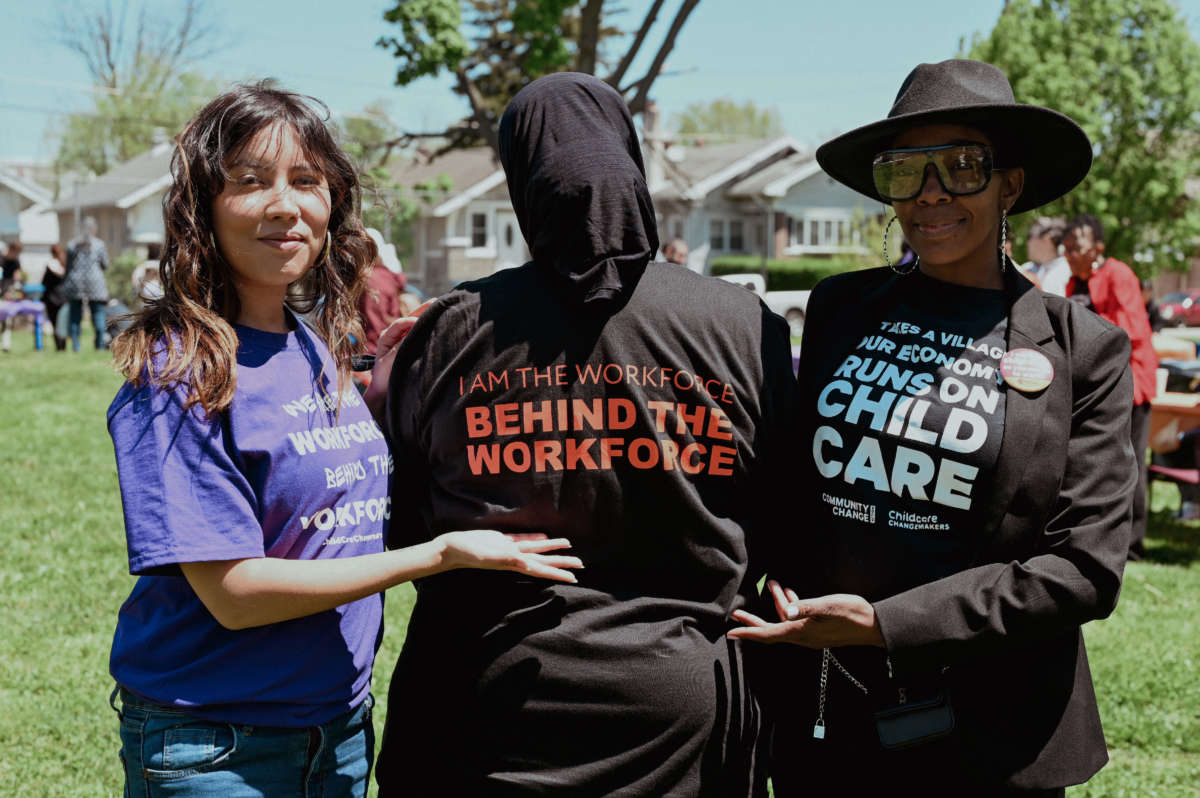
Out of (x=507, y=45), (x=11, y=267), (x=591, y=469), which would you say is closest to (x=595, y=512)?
(x=591, y=469)

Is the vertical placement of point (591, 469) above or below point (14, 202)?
below

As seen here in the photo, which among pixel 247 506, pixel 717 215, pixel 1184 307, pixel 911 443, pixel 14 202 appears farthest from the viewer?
pixel 14 202

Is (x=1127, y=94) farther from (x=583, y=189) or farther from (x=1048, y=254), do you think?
(x=583, y=189)

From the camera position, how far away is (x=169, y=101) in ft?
153

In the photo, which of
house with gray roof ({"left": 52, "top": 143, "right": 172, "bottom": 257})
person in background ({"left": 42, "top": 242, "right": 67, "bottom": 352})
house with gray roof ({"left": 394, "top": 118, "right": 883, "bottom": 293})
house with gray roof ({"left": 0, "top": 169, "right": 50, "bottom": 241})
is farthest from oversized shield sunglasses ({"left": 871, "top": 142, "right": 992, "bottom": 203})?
house with gray roof ({"left": 0, "top": 169, "right": 50, "bottom": 241})

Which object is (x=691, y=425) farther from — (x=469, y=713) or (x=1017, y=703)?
(x=1017, y=703)

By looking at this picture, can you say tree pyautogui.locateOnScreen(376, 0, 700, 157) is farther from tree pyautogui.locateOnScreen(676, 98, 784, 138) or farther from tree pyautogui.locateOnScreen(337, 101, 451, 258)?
tree pyautogui.locateOnScreen(676, 98, 784, 138)

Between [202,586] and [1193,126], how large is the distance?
27012 millimetres

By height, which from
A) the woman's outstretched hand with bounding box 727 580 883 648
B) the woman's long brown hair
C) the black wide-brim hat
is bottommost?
the woman's outstretched hand with bounding box 727 580 883 648

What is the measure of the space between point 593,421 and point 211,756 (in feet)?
3.01

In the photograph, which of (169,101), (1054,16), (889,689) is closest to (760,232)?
(1054,16)

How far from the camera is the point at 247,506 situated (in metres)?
1.93

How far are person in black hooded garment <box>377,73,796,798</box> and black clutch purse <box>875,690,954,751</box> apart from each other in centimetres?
33

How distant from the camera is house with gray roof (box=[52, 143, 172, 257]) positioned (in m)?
37.2
